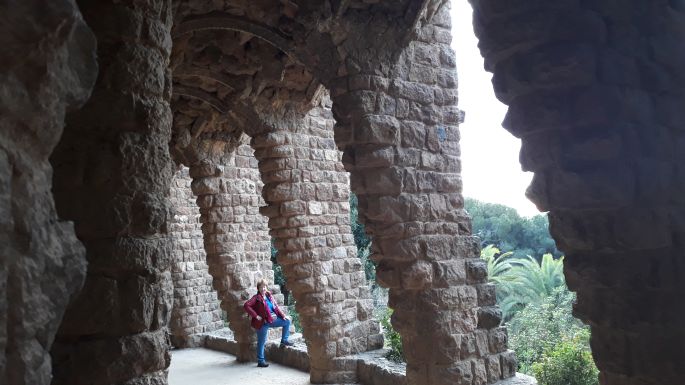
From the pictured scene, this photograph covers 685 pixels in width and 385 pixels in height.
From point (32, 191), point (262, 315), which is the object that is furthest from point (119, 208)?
point (262, 315)

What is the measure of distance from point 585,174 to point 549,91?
45 centimetres

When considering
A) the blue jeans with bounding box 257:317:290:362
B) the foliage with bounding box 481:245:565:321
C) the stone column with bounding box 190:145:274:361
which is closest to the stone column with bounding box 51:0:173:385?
the blue jeans with bounding box 257:317:290:362

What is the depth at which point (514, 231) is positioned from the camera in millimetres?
22922

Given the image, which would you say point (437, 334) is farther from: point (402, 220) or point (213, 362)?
point (213, 362)

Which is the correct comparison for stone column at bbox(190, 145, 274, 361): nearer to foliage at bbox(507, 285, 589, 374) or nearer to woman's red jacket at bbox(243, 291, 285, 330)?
woman's red jacket at bbox(243, 291, 285, 330)

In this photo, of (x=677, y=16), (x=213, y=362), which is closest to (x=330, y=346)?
(x=213, y=362)

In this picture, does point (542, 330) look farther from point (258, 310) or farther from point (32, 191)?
point (32, 191)

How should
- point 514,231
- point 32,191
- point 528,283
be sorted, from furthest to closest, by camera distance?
point 514,231 → point 528,283 → point 32,191

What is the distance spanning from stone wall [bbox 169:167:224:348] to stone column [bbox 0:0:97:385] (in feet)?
39.3

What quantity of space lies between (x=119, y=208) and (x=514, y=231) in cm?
2152

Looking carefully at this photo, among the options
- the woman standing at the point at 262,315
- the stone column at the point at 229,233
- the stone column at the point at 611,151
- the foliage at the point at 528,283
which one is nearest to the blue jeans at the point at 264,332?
the woman standing at the point at 262,315

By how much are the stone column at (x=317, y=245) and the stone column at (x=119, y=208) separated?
5345 mm

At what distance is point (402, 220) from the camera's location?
571 cm

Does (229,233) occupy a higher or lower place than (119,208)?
higher
